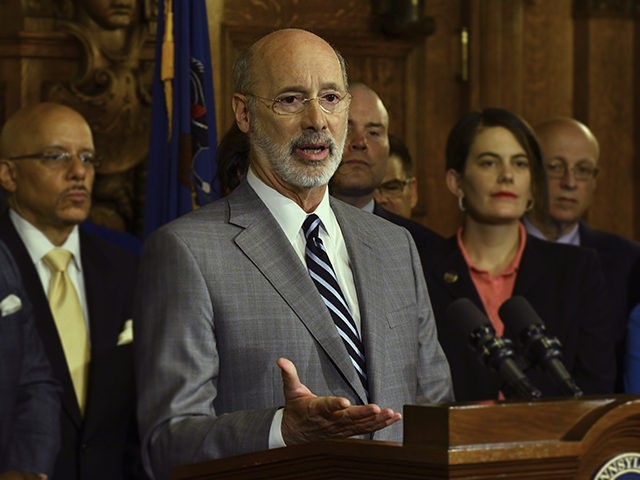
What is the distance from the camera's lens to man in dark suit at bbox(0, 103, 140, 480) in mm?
3992

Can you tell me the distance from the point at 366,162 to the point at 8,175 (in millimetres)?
1195

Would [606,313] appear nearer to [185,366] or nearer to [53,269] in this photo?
[53,269]

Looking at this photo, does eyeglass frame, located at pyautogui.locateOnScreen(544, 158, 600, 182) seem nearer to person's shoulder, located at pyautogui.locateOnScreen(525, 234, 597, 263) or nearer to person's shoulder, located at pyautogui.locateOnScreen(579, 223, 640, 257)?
person's shoulder, located at pyautogui.locateOnScreen(579, 223, 640, 257)

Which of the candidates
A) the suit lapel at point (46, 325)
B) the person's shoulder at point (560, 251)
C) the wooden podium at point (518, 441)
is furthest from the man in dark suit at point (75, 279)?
the wooden podium at point (518, 441)

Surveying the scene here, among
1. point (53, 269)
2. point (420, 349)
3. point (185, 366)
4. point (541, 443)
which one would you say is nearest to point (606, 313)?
point (420, 349)

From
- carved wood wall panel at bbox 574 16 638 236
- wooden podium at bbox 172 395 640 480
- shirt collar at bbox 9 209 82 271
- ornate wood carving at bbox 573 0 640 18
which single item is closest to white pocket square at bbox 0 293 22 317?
shirt collar at bbox 9 209 82 271

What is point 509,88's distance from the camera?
6633 mm

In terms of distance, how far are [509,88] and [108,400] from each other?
3232 millimetres

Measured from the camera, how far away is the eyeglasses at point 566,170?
5203 mm

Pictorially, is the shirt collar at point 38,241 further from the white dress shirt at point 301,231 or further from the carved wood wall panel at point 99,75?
the white dress shirt at point 301,231

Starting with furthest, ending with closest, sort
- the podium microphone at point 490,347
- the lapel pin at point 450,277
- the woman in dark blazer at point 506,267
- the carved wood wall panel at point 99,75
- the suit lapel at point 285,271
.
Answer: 1. the carved wood wall panel at point 99,75
2. the lapel pin at point 450,277
3. the woman in dark blazer at point 506,267
4. the podium microphone at point 490,347
5. the suit lapel at point 285,271

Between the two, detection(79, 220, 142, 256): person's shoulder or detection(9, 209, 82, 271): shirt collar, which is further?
detection(79, 220, 142, 256): person's shoulder

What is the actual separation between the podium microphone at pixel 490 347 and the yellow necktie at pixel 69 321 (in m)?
1.47

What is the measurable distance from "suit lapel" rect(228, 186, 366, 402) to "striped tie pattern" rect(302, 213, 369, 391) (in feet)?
0.13
